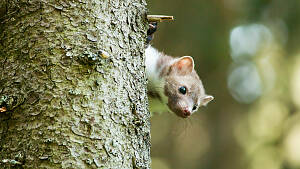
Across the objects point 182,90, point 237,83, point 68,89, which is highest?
point 68,89

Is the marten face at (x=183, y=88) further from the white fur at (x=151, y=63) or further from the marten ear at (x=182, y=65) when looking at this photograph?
the white fur at (x=151, y=63)

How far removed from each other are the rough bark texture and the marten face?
170 centimetres

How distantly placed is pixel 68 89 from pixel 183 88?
2230 mm

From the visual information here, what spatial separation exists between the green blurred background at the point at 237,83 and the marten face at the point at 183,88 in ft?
1.82

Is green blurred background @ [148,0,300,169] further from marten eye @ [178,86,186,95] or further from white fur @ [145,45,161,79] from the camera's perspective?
white fur @ [145,45,161,79]

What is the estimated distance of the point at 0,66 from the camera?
7.10 feet

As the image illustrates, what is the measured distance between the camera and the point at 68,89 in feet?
6.73

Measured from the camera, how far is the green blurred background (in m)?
5.77

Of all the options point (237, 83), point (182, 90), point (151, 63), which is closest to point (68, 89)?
point (151, 63)

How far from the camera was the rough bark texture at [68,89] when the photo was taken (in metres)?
1.98

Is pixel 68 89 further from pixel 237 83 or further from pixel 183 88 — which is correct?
pixel 237 83

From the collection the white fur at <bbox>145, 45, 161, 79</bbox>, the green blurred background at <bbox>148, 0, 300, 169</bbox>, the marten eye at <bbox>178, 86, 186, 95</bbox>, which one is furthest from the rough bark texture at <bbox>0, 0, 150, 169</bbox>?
the green blurred background at <bbox>148, 0, 300, 169</bbox>

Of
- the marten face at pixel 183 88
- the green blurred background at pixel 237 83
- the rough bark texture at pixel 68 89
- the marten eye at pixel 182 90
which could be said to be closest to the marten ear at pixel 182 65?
the marten face at pixel 183 88

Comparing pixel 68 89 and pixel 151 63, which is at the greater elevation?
pixel 68 89
